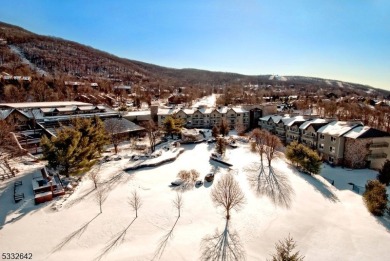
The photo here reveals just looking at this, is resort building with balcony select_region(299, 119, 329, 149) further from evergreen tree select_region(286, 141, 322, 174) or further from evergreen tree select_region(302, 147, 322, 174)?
evergreen tree select_region(302, 147, 322, 174)

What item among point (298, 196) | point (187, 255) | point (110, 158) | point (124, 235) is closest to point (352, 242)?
point (298, 196)

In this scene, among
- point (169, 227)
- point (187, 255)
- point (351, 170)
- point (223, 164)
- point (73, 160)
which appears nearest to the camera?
point (187, 255)

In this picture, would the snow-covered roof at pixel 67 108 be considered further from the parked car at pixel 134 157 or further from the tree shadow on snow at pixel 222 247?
the tree shadow on snow at pixel 222 247

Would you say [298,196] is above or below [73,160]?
below

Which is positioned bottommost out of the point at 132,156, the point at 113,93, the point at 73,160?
the point at 132,156

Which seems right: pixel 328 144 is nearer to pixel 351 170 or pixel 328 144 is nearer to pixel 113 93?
pixel 351 170

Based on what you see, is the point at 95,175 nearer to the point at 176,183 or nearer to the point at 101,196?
the point at 101,196

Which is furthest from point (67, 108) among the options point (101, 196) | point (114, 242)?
point (114, 242)
